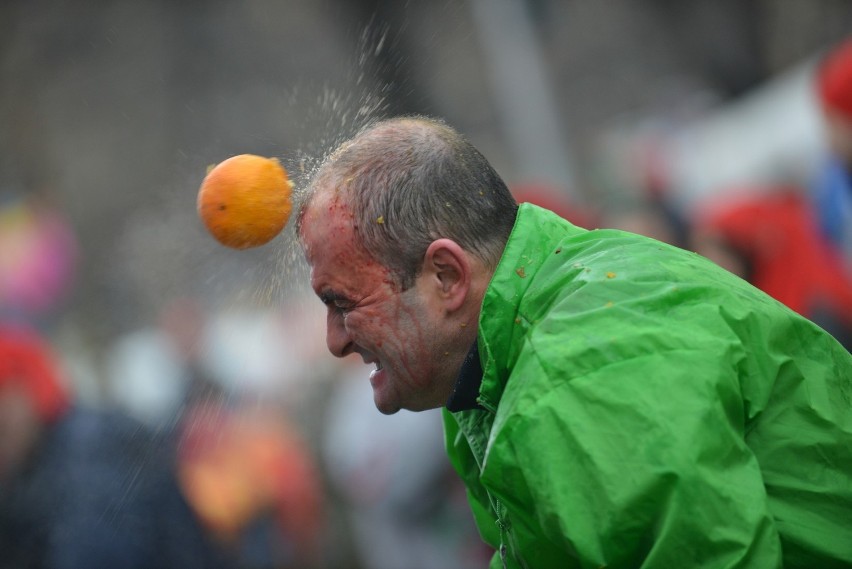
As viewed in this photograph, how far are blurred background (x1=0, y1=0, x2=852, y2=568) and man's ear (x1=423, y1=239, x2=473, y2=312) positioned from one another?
1.72 feet

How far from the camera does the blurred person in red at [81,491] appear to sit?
195 inches

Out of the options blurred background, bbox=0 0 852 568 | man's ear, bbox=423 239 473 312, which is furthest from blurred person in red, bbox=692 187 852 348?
man's ear, bbox=423 239 473 312

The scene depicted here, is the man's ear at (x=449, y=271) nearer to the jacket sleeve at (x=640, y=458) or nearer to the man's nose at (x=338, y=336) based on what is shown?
the man's nose at (x=338, y=336)

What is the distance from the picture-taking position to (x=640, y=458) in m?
1.99

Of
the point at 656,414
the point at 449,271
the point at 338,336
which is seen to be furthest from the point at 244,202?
the point at 656,414

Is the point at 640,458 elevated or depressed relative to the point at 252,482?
elevated

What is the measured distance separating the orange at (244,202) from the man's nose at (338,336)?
0.27 metres

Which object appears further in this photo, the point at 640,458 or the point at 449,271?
the point at 449,271

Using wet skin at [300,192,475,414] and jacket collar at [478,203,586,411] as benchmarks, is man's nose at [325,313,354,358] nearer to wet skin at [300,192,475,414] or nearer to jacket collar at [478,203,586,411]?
wet skin at [300,192,475,414]

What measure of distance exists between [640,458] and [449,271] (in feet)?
2.63

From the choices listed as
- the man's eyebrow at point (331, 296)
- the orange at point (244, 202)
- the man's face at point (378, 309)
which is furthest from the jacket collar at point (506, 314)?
the orange at point (244, 202)

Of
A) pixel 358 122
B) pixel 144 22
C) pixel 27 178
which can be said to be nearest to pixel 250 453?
pixel 358 122

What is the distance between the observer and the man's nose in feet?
9.09

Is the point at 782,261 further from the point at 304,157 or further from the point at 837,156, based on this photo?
the point at 304,157
